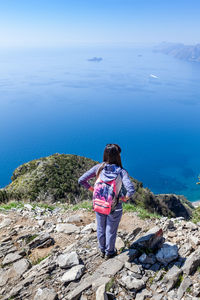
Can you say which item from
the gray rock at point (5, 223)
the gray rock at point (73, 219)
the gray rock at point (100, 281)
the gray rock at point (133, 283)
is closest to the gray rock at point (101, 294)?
the gray rock at point (100, 281)

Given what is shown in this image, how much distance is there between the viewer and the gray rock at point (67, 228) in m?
5.81

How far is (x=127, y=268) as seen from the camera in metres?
3.92

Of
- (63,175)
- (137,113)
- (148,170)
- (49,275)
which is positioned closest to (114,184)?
(49,275)

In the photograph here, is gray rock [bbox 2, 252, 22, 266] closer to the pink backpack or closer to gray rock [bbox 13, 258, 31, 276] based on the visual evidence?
gray rock [bbox 13, 258, 31, 276]

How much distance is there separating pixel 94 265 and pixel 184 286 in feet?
5.08

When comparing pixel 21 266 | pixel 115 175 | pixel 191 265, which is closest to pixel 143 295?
pixel 191 265

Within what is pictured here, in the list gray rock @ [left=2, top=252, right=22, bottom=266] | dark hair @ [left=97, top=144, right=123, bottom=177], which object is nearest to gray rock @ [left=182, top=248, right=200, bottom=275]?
dark hair @ [left=97, top=144, right=123, bottom=177]

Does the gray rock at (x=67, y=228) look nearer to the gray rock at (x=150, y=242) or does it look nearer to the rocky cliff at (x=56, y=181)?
the gray rock at (x=150, y=242)

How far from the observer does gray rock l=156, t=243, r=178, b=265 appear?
4.09 metres

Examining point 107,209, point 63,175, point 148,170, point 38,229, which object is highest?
point 107,209

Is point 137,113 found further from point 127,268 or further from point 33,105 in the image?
point 127,268

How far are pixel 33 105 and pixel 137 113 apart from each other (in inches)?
3426

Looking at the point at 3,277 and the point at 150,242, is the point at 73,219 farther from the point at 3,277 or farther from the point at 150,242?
the point at 150,242

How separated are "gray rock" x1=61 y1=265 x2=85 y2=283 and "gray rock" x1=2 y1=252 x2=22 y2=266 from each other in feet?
4.55
